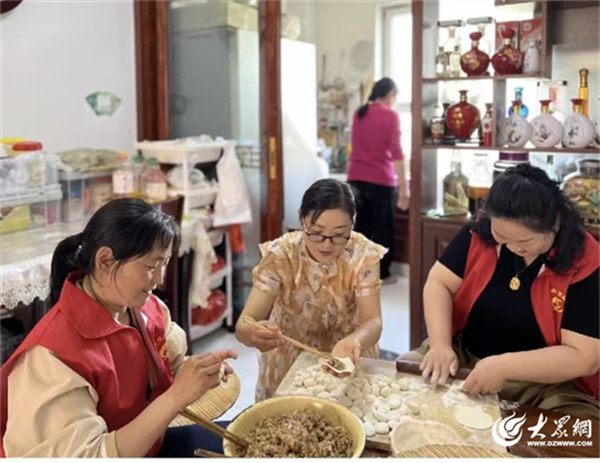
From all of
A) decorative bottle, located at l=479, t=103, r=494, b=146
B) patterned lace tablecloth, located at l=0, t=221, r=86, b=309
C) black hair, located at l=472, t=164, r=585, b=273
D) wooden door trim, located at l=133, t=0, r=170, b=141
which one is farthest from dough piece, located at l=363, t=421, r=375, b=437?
wooden door trim, located at l=133, t=0, r=170, b=141

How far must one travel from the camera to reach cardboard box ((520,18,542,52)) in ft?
8.44

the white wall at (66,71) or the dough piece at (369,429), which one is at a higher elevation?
the white wall at (66,71)

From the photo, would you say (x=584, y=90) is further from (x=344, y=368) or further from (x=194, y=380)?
(x=194, y=380)

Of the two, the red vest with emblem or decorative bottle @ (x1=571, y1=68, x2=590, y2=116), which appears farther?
decorative bottle @ (x1=571, y1=68, x2=590, y2=116)

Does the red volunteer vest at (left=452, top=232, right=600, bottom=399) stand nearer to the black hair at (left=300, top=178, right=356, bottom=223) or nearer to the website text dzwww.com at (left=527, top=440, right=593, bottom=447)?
the website text dzwww.com at (left=527, top=440, right=593, bottom=447)

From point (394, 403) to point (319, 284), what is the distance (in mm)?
523

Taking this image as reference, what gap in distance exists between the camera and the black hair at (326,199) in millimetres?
1598

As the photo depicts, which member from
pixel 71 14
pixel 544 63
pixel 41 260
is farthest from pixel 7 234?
pixel 544 63

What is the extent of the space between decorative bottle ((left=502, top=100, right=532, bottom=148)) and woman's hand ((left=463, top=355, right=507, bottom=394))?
4.84 ft

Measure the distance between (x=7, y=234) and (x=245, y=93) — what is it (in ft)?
4.93

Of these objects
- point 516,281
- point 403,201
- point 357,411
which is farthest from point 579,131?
point 403,201

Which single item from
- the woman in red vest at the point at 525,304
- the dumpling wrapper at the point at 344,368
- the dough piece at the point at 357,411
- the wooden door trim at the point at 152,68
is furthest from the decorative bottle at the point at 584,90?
the wooden door trim at the point at 152,68

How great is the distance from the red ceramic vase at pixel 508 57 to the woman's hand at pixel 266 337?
1.65m

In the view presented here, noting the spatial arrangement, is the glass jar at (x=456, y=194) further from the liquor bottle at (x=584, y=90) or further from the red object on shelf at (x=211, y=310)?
the red object on shelf at (x=211, y=310)
